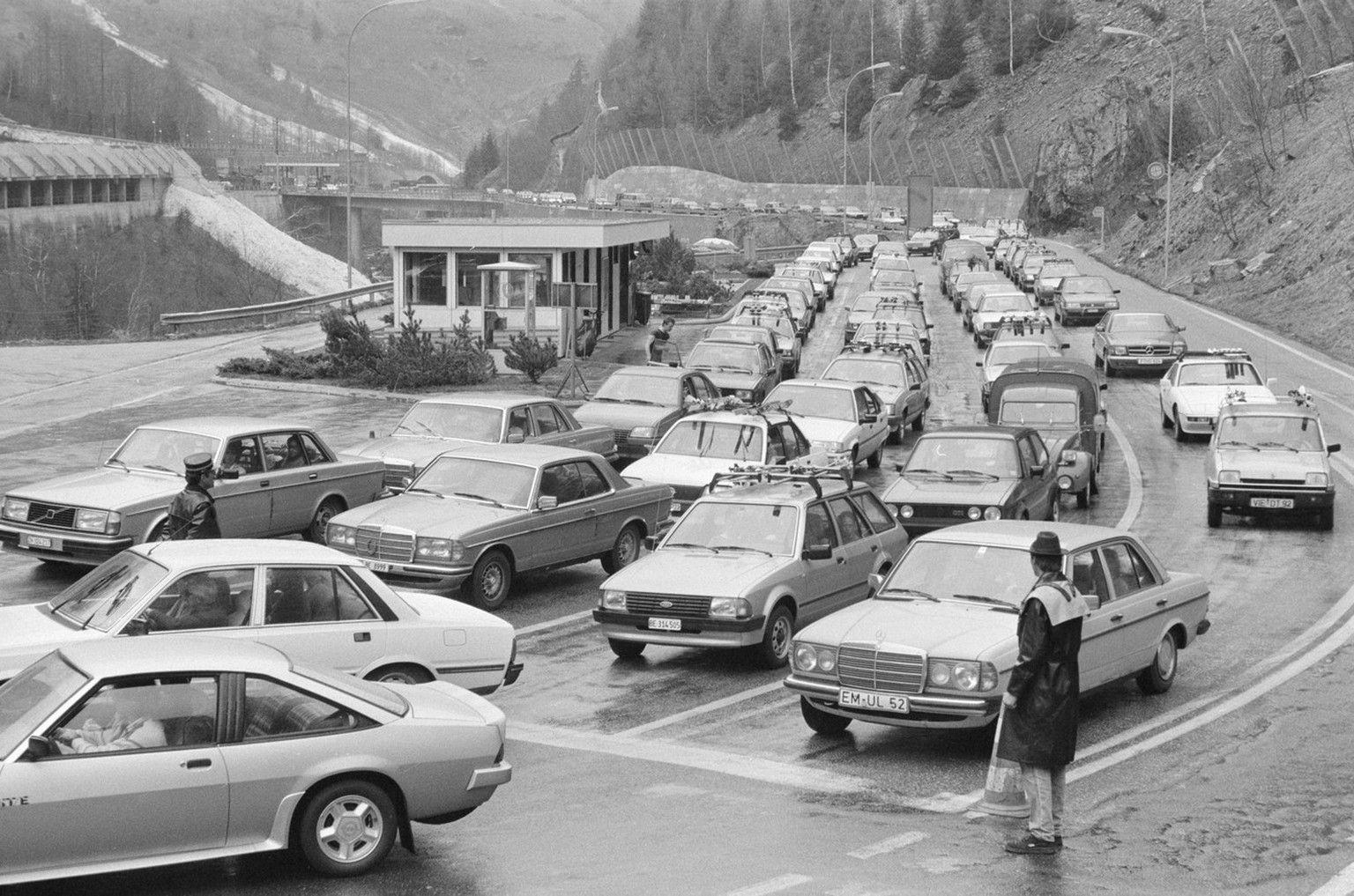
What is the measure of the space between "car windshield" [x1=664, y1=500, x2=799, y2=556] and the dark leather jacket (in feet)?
13.3

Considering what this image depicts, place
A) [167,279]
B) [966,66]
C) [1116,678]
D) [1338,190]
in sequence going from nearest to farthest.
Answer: [1116,678], [1338,190], [167,279], [966,66]

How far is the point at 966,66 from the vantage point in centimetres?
15725

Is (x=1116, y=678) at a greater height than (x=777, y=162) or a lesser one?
lesser

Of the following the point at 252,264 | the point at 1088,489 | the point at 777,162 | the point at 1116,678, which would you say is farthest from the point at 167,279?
the point at 1116,678

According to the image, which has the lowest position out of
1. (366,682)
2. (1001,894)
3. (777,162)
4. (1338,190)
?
(1001,894)

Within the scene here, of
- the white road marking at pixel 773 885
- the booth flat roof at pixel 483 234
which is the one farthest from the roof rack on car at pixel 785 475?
the booth flat roof at pixel 483 234

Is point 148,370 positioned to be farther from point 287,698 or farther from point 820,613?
point 287,698

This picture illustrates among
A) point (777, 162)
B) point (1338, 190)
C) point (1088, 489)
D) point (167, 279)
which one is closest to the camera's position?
point (1088, 489)

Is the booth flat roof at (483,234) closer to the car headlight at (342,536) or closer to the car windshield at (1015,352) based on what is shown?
the car windshield at (1015,352)

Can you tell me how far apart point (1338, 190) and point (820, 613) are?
47.9m

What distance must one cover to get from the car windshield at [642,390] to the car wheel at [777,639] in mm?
12178

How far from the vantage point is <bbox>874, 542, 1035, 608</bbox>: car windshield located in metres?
11.9

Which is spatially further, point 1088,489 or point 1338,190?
point 1338,190

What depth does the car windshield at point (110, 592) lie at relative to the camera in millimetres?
10586
